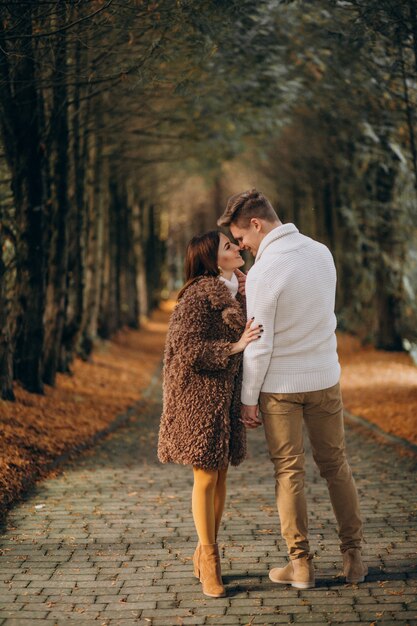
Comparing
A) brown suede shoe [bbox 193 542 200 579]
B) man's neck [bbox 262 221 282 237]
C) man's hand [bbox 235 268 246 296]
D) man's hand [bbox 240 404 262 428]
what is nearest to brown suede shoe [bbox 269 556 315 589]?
brown suede shoe [bbox 193 542 200 579]

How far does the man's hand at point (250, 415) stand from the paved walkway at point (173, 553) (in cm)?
99

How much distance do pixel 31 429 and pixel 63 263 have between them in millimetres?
4620

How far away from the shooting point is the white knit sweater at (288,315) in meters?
5.35

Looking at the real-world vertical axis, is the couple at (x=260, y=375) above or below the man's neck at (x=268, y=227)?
below

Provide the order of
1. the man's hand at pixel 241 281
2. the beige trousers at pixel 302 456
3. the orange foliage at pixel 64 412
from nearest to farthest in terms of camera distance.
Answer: the beige trousers at pixel 302 456 → the man's hand at pixel 241 281 → the orange foliage at pixel 64 412

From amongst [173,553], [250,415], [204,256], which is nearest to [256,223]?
[204,256]

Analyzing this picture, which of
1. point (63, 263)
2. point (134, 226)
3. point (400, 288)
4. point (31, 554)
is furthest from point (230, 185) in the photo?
point (31, 554)

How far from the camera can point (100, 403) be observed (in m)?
14.9

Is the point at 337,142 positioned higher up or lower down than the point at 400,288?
higher up

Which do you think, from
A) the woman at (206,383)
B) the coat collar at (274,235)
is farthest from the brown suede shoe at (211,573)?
the coat collar at (274,235)

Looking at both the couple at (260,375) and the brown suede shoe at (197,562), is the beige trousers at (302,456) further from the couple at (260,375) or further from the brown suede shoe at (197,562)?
the brown suede shoe at (197,562)

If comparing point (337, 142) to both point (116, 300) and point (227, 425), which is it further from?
point (227, 425)

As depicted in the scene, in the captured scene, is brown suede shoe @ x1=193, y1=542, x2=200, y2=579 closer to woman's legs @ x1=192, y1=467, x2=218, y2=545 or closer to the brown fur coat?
woman's legs @ x1=192, y1=467, x2=218, y2=545

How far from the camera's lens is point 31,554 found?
6.49 meters
